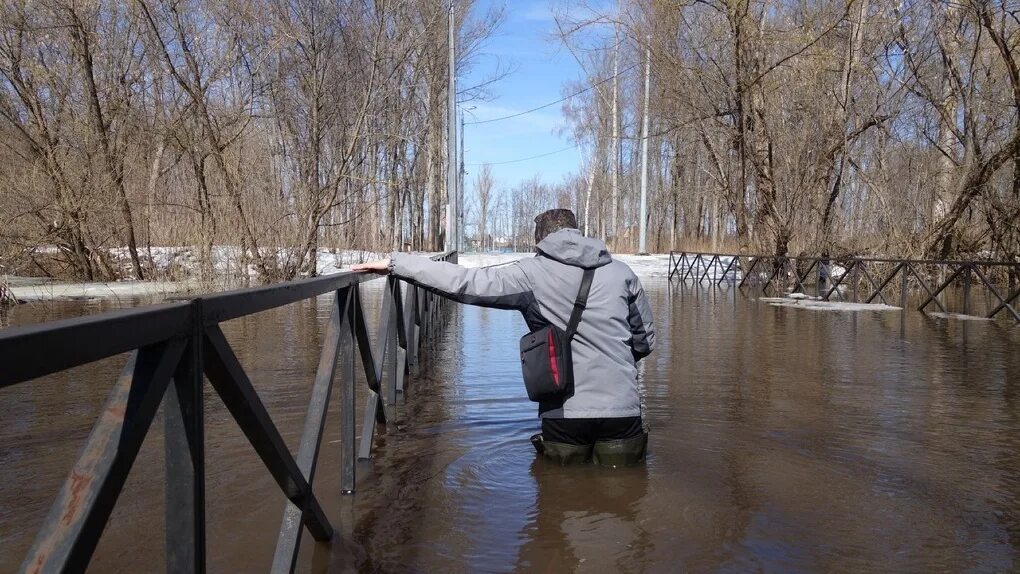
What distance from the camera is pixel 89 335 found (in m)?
1.37

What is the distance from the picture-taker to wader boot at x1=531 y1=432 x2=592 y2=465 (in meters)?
4.61

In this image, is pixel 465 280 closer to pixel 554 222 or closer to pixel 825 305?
pixel 554 222

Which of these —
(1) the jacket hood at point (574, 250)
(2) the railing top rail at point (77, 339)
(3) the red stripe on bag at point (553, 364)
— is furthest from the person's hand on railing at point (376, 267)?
(2) the railing top rail at point (77, 339)

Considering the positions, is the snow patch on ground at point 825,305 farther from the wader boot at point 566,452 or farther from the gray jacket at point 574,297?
the gray jacket at point 574,297

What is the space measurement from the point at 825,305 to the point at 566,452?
1418 centimetres

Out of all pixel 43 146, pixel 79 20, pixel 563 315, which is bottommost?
pixel 563 315

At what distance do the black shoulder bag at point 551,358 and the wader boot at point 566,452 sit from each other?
41 cm

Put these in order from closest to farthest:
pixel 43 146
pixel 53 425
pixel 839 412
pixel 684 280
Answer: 1. pixel 53 425
2. pixel 839 412
3. pixel 43 146
4. pixel 684 280

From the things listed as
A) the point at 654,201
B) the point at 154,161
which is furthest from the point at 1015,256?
the point at 654,201

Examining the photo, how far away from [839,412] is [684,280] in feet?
63.6

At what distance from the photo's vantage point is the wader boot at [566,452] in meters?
4.61

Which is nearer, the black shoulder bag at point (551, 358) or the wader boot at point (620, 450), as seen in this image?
the black shoulder bag at point (551, 358)

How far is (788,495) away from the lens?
14.4 ft

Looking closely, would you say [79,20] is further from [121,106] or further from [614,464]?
[614,464]
